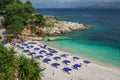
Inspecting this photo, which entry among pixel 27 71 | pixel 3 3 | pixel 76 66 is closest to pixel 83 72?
pixel 76 66

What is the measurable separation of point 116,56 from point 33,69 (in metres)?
30.9

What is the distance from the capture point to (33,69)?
2569 cm

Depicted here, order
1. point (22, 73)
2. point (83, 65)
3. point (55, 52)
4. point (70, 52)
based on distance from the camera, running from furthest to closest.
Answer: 1. point (70, 52)
2. point (55, 52)
3. point (83, 65)
4. point (22, 73)

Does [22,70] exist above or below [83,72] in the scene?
above

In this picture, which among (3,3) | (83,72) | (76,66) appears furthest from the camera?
(3,3)

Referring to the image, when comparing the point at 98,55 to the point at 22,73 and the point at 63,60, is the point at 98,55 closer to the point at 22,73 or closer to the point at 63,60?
the point at 63,60

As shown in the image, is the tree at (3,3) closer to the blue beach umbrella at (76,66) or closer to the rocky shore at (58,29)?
the rocky shore at (58,29)

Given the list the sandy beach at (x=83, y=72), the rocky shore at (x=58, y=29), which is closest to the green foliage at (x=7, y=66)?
the sandy beach at (x=83, y=72)

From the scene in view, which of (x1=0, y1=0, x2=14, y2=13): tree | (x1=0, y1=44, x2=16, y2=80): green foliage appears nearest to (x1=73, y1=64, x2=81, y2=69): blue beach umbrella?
(x1=0, y1=44, x2=16, y2=80): green foliage

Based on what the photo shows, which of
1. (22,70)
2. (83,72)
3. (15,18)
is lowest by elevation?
(83,72)

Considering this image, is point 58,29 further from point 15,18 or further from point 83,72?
point 83,72

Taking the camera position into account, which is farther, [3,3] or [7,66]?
[3,3]

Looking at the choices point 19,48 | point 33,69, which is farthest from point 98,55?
point 33,69

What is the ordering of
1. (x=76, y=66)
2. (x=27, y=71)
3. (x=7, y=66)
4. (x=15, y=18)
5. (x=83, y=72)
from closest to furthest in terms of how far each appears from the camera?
(x=27, y=71) < (x=7, y=66) < (x=83, y=72) < (x=76, y=66) < (x=15, y=18)
